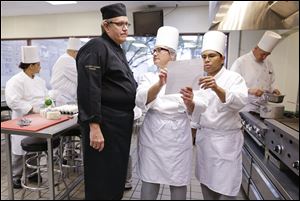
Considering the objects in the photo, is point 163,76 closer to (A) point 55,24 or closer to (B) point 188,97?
(B) point 188,97

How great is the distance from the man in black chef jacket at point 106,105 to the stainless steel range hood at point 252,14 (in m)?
0.28

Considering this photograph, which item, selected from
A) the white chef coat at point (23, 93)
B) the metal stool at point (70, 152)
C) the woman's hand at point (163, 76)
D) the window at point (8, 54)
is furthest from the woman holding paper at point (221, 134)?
the metal stool at point (70, 152)

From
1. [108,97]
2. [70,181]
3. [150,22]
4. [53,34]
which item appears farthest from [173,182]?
[70,181]

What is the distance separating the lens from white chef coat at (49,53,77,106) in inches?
48.1

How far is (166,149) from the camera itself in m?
0.76

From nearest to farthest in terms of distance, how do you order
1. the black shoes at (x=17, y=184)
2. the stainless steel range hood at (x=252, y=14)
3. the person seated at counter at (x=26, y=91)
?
the stainless steel range hood at (x=252, y=14)
the person seated at counter at (x=26, y=91)
the black shoes at (x=17, y=184)

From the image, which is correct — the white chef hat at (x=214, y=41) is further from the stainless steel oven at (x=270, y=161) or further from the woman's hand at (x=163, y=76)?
the stainless steel oven at (x=270, y=161)

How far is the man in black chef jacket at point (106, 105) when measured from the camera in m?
0.68

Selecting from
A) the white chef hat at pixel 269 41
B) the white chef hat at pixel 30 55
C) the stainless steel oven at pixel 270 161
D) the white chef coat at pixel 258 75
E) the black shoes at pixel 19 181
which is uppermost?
the white chef hat at pixel 269 41

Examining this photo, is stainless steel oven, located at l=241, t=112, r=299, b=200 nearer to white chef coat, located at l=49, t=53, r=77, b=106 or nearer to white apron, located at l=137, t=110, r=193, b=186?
white apron, located at l=137, t=110, r=193, b=186

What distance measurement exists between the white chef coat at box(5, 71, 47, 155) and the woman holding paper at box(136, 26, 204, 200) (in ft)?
2.58

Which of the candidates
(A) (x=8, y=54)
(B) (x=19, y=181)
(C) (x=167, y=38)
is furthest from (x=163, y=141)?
(B) (x=19, y=181)

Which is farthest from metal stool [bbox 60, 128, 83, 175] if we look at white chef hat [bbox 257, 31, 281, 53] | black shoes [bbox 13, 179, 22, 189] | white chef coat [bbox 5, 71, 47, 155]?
white chef hat [bbox 257, 31, 281, 53]

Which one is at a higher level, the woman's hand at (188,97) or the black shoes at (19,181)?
the woman's hand at (188,97)
